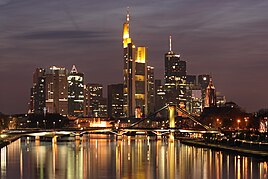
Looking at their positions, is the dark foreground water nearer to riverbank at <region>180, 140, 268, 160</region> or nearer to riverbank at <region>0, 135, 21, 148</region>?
riverbank at <region>180, 140, 268, 160</region>

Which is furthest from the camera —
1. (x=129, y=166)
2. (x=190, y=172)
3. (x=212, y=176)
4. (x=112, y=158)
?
(x=112, y=158)

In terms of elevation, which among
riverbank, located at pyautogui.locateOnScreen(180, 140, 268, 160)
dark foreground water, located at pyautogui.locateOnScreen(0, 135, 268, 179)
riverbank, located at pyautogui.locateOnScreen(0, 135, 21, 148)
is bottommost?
dark foreground water, located at pyautogui.locateOnScreen(0, 135, 268, 179)

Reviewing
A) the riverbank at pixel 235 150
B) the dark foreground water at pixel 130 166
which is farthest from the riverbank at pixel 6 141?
the riverbank at pixel 235 150

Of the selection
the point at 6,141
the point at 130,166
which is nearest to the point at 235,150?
the point at 130,166

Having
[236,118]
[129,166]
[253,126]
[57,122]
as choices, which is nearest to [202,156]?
[129,166]

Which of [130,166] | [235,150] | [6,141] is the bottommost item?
[130,166]

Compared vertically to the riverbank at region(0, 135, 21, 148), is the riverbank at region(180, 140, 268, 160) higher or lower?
lower

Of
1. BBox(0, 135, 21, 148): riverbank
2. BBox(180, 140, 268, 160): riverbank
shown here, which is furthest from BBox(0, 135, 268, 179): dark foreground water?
BBox(0, 135, 21, 148): riverbank

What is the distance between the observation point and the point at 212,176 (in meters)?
65.2

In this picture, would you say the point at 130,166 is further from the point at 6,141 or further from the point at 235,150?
the point at 6,141

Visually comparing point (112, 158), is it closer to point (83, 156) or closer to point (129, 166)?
point (83, 156)

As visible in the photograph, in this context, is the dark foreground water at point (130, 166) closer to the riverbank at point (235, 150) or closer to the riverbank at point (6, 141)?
the riverbank at point (235, 150)

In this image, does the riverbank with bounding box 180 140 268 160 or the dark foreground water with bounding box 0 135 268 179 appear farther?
the riverbank with bounding box 180 140 268 160

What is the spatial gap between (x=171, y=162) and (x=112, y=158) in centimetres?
1011
